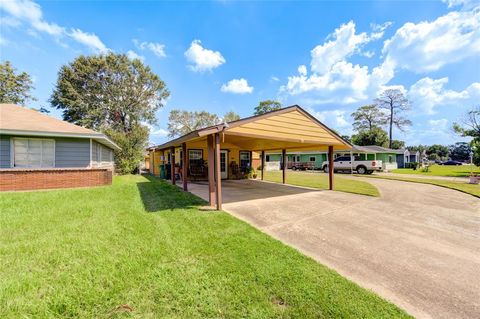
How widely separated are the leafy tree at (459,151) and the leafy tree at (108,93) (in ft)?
295

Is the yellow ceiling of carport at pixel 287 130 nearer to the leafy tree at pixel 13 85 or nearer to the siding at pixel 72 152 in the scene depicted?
the siding at pixel 72 152

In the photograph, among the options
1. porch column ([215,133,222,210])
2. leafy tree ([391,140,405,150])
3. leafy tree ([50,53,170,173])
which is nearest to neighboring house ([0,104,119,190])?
porch column ([215,133,222,210])

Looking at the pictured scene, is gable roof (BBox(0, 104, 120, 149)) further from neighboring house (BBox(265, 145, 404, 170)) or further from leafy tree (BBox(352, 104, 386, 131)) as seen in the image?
leafy tree (BBox(352, 104, 386, 131))

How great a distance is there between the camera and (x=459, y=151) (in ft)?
220

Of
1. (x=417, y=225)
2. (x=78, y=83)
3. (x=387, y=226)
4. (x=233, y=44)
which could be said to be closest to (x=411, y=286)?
(x=387, y=226)

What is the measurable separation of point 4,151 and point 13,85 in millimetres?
23819

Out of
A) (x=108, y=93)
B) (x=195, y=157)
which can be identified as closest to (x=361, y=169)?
(x=195, y=157)

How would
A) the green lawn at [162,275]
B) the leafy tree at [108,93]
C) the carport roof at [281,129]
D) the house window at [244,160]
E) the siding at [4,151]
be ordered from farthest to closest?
the leafy tree at [108,93], the house window at [244,160], the siding at [4,151], the carport roof at [281,129], the green lawn at [162,275]

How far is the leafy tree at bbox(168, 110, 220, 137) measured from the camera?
42125mm

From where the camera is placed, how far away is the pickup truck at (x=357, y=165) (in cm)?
2116

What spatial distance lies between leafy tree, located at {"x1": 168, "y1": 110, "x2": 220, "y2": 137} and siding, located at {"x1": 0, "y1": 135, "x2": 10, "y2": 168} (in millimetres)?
33320

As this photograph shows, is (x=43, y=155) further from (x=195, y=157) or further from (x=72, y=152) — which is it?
(x=195, y=157)

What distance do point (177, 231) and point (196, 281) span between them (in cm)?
186

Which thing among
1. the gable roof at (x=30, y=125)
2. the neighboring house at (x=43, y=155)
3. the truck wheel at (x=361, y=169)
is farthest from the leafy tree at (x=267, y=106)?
the neighboring house at (x=43, y=155)
